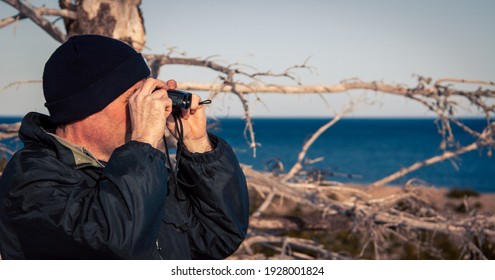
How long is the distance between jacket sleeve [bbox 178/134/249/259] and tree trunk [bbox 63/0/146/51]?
134 inches

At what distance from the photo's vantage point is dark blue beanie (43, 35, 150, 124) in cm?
194

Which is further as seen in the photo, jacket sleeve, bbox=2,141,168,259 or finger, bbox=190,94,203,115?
finger, bbox=190,94,203,115

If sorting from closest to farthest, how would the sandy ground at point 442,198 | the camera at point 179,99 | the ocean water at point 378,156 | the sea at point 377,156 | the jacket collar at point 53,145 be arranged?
the jacket collar at point 53,145
the camera at point 179,99
the sandy ground at point 442,198
the sea at point 377,156
the ocean water at point 378,156

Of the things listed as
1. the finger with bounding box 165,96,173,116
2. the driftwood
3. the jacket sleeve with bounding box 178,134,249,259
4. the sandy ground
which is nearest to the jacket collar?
the finger with bounding box 165,96,173,116

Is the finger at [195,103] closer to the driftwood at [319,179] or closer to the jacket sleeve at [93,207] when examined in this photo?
the jacket sleeve at [93,207]

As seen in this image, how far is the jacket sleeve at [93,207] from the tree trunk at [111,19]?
3.74 meters

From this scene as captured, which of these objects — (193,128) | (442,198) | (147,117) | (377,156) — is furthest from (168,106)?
(377,156)

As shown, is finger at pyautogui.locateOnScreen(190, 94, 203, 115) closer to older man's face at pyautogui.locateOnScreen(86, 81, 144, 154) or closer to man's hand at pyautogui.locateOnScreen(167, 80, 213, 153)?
man's hand at pyautogui.locateOnScreen(167, 80, 213, 153)

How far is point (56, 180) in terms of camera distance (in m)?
1.73

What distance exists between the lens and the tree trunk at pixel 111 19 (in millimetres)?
5391

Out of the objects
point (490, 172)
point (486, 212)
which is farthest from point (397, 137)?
point (486, 212)

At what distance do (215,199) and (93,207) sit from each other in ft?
1.83

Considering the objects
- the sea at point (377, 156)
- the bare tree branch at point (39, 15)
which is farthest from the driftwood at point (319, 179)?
the sea at point (377, 156)
